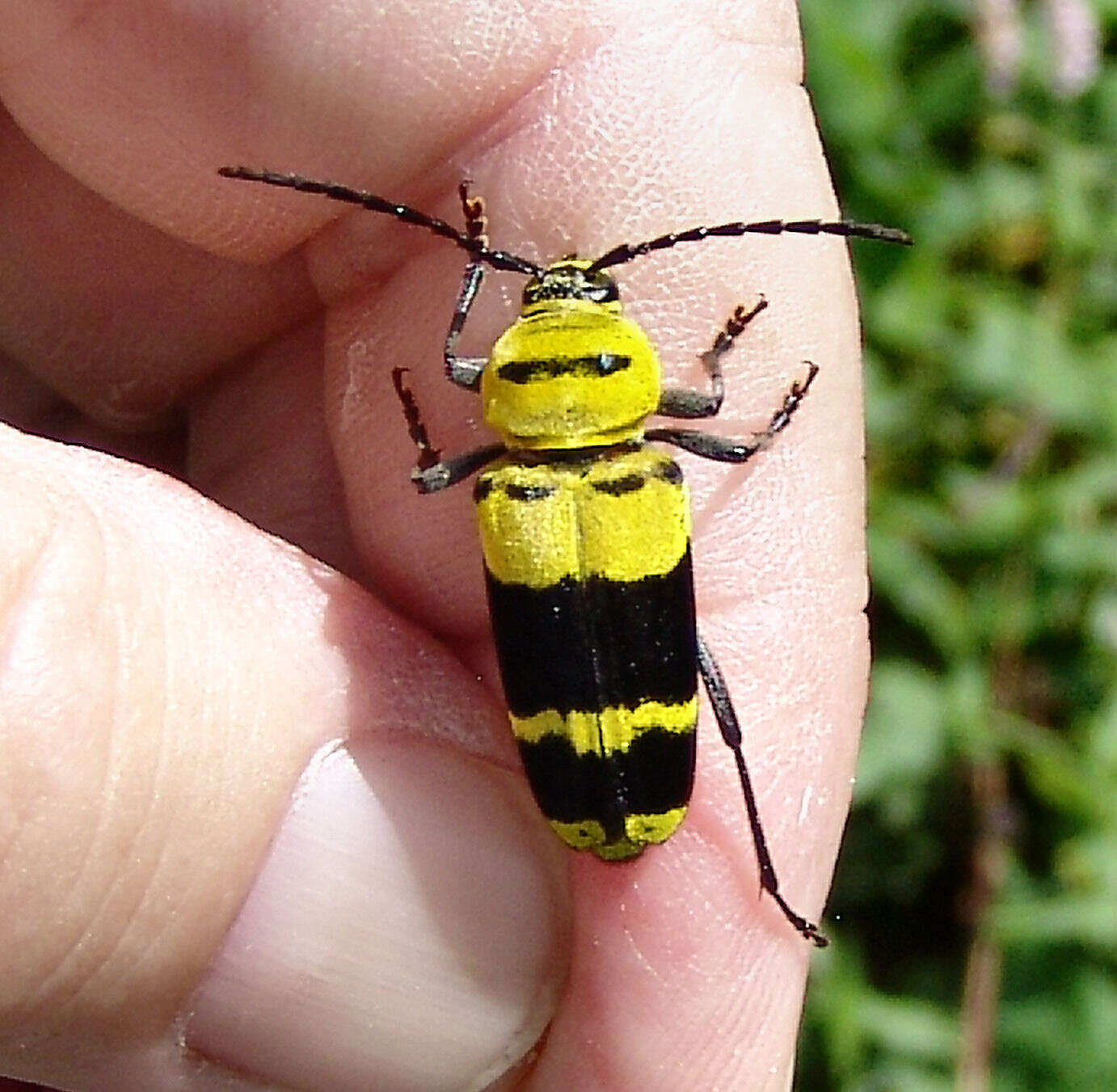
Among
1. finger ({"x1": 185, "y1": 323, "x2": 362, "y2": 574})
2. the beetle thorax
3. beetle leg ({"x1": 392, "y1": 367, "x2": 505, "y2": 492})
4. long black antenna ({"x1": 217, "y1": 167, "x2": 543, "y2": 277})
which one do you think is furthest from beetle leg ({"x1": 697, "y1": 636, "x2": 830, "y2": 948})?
finger ({"x1": 185, "y1": 323, "x2": 362, "y2": 574})

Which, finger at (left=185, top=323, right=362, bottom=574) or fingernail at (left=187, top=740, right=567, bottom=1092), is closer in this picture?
fingernail at (left=187, top=740, right=567, bottom=1092)

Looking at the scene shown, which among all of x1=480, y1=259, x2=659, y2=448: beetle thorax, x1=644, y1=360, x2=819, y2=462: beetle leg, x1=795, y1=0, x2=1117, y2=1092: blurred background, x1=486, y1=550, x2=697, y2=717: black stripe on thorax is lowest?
x1=795, y1=0, x2=1117, y2=1092: blurred background

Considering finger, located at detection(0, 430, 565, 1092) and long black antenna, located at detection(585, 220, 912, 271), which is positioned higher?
long black antenna, located at detection(585, 220, 912, 271)

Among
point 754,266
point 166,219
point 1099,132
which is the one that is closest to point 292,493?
point 166,219

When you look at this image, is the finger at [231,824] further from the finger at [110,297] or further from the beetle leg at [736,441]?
the finger at [110,297]

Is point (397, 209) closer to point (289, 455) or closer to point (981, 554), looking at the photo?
point (289, 455)

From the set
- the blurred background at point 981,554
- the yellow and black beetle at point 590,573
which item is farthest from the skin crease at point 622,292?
the blurred background at point 981,554

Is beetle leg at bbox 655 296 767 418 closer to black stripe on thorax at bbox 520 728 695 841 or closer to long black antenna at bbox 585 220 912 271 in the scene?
long black antenna at bbox 585 220 912 271

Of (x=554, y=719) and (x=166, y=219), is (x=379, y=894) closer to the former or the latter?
(x=554, y=719)

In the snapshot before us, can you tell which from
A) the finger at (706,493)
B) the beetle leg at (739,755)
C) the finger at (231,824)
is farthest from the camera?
the finger at (706,493)
